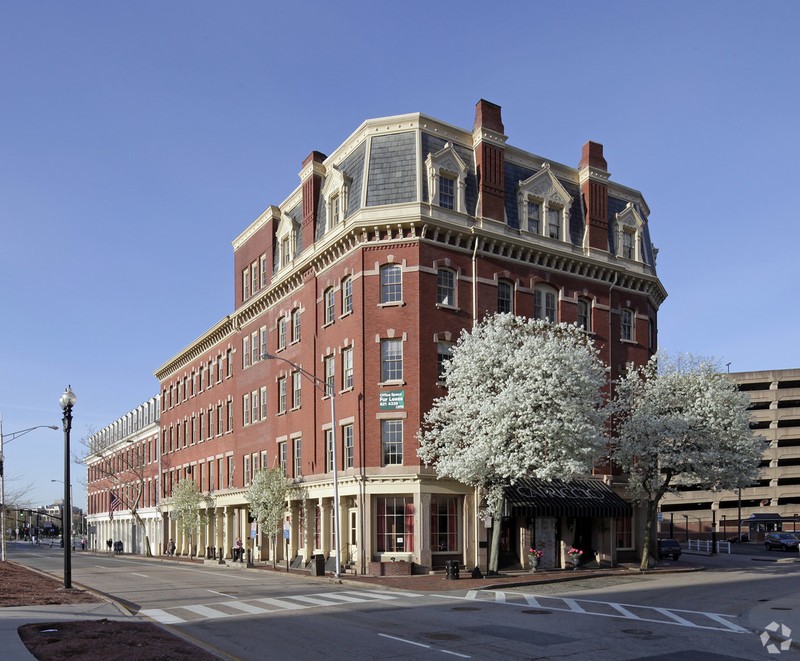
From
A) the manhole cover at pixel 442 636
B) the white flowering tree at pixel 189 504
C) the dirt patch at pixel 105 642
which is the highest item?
the dirt patch at pixel 105 642

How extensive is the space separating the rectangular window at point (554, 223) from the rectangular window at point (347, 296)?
11.2 m

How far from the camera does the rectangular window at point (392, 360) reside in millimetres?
39750

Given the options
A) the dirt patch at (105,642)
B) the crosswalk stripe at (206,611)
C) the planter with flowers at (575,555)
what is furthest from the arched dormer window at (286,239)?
the dirt patch at (105,642)

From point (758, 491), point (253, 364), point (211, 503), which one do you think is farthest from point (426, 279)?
point (758, 491)

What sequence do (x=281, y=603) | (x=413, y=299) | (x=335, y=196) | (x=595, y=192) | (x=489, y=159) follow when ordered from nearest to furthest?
(x=281, y=603) < (x=413, y=299) < (x=489, y=159) < (x=335, y=196) < (x=595, y=192)

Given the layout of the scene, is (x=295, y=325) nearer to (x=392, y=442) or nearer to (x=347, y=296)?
(x=347, y=296)

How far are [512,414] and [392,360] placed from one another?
766 cm

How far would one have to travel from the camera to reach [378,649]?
16.9 metres

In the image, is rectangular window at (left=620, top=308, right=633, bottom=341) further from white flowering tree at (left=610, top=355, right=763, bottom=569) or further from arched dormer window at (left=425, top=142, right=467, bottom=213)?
arched dormer window at (left=425, top=142, right=467, bottom=213)

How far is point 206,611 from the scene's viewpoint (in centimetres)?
2411

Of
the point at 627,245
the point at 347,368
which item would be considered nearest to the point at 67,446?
the point at 347,368

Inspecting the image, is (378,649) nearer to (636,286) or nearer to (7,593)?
(7,593)

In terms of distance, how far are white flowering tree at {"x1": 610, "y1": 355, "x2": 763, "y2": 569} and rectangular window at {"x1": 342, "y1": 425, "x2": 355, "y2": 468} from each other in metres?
12.4

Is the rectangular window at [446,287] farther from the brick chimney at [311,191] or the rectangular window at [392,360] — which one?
the brick chimney at [311,191]
